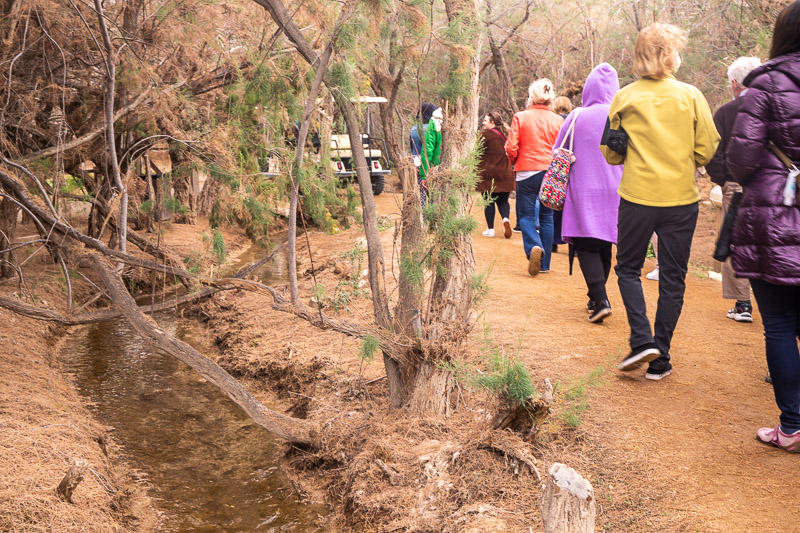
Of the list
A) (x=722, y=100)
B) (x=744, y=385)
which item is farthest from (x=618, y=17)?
(x=744, y=385)

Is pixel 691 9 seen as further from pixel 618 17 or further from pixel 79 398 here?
pixel 79 398

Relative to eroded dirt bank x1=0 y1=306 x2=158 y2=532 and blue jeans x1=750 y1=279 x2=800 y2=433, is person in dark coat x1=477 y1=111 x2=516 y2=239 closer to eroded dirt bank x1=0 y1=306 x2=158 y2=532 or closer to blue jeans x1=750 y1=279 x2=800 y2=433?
eroded dirt bank x1=0 y1=306 x2=158 y2=532

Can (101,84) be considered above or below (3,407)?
above

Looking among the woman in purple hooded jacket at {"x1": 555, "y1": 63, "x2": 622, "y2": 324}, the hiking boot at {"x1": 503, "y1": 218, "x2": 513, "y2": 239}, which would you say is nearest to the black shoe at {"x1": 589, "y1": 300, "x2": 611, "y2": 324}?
the woman in purple hooded jacket at {"x1": 555, "y1": 63, "x2": 622, "y2": 324}

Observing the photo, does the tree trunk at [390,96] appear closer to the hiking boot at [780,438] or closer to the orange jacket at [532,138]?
the orange jacket at [532,138]

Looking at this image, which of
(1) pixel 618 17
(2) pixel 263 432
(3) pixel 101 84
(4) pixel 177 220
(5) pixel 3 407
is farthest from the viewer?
(1) pixel 618 17

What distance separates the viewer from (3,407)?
5.41m

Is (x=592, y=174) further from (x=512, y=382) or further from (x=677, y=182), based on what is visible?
(x=512, y=382)

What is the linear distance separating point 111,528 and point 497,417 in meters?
2.39

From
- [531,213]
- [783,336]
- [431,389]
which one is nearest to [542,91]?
[531,213]

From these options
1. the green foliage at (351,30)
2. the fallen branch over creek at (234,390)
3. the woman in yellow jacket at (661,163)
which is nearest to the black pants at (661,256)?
the woman in yellow jacket at (661,163)

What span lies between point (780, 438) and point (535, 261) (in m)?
3.97

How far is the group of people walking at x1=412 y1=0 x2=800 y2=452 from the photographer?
133 inches

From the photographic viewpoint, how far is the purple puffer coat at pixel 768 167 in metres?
3.32
